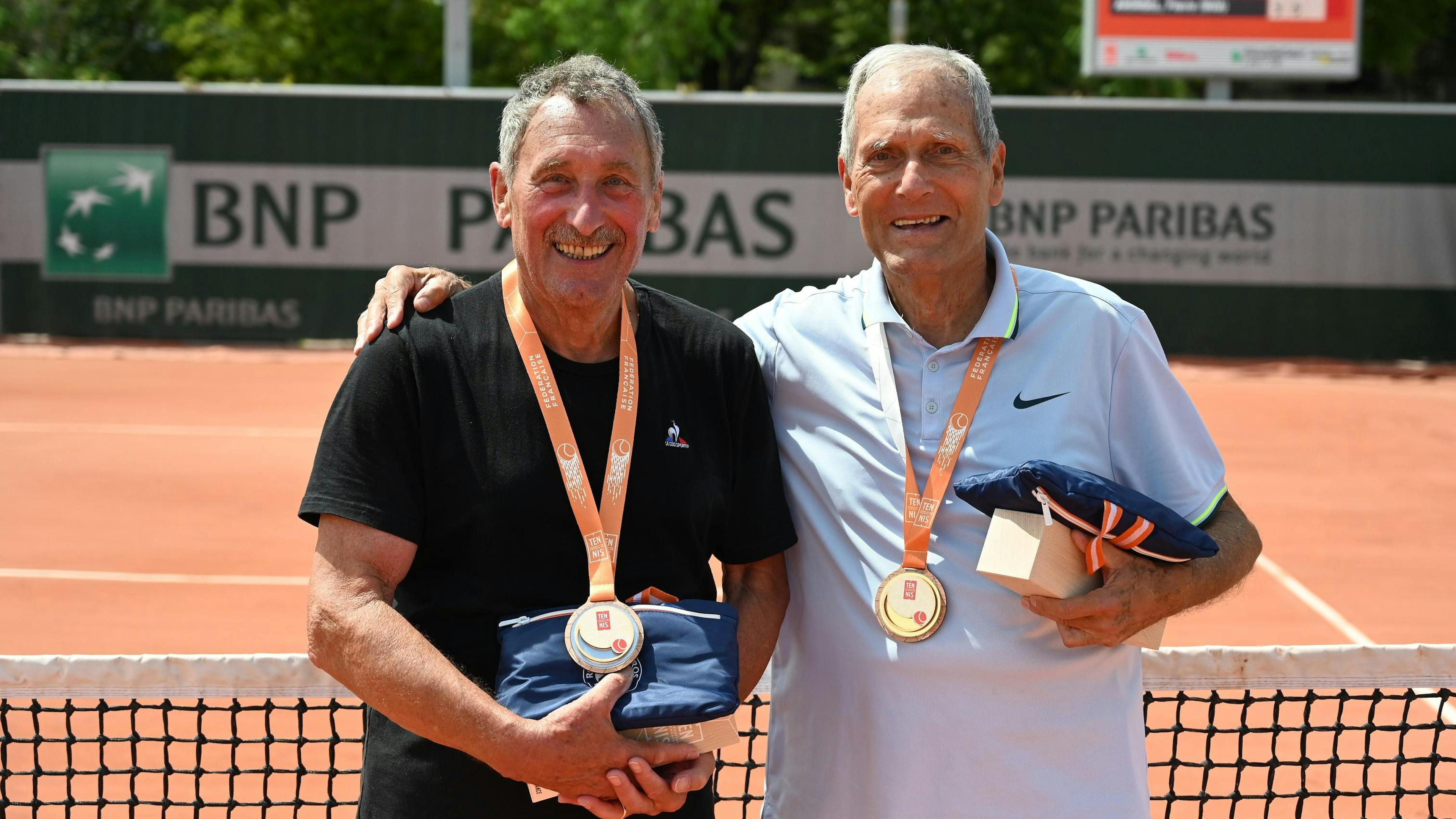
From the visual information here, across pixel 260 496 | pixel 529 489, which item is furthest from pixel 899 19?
pixel 529 489

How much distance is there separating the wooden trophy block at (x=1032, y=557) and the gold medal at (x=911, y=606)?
0.32ft

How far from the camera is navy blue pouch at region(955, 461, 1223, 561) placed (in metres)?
2.17

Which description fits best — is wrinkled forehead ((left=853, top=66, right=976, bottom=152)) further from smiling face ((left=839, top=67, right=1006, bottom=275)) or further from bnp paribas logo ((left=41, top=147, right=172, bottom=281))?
bnp paribas logo ((left=41, top=147, right=172, bottom=281))

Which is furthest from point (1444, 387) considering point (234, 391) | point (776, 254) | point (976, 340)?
point (976, 340)

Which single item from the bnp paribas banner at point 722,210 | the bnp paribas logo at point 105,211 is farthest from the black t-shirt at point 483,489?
the bnp paribas logo at point 105,211

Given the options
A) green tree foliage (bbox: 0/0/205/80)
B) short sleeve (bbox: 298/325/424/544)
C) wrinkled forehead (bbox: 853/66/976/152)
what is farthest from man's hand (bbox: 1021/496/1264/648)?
green tree foliage (bbox: 0/0/205/80)

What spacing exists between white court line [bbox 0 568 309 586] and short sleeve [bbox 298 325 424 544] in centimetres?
533

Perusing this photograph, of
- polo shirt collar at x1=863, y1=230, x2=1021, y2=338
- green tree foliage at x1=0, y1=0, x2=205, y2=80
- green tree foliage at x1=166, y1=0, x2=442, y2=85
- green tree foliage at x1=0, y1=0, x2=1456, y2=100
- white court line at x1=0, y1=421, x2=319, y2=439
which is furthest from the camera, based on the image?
green tree foliage at x1=0, y1=0, x2=205, y2=80

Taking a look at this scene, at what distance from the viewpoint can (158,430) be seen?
1145cm

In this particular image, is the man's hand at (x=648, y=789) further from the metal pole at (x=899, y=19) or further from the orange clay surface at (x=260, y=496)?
the metal pole at (x=899, y=19)

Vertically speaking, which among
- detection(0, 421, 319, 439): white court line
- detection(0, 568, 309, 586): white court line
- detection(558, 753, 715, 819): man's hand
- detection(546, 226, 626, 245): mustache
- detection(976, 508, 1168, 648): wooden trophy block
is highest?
detection(546, 226, 626, 245): mustache

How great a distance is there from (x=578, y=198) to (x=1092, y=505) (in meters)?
0.95

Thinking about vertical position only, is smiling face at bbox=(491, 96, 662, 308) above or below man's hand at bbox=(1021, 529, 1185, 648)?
above

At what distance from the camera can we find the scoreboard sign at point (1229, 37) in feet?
55.5
